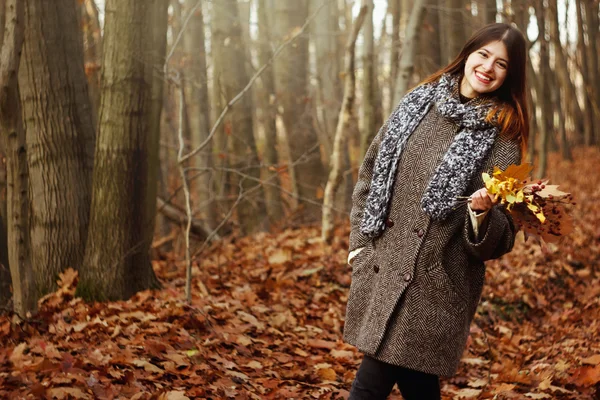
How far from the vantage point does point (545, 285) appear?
7.70m

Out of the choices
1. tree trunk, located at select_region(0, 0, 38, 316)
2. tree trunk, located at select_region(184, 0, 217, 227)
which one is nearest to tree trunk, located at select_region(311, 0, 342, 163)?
tree trunk, located at select_region(184, 0, 217, 227)

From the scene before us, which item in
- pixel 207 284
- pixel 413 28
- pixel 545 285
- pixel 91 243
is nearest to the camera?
pixel 91 243

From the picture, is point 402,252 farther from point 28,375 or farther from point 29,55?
point 29,55

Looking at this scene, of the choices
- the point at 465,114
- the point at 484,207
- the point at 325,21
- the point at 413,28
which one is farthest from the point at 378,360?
the point at 325,21

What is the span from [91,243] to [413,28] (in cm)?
467

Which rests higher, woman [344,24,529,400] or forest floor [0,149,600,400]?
woman [344,24,529,400]

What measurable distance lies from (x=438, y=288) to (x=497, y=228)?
395mm

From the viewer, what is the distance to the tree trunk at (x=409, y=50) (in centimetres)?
838

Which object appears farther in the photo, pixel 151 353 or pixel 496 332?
pixel 496 332

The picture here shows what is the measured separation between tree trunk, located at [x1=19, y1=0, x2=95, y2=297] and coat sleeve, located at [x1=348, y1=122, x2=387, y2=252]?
134 inches

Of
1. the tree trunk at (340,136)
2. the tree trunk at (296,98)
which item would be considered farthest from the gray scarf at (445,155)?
the tree trunk at (296,98)

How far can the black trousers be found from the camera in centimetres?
337

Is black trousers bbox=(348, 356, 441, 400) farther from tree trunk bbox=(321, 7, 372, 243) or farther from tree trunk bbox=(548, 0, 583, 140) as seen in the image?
tree trunk bbox=(548, 0, 583, 140)

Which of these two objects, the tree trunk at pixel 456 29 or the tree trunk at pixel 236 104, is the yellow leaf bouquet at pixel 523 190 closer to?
the tree trunk at pixel 456 29
